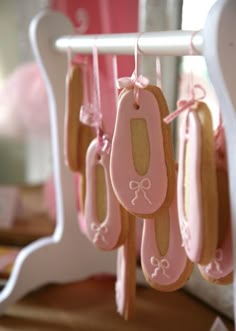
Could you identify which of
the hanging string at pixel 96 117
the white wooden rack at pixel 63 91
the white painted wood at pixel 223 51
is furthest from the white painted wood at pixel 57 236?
the white painted wood at pixel 223 51

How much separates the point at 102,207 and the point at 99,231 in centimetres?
3

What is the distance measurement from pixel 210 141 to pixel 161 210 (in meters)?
0.10

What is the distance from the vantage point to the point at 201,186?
52cm

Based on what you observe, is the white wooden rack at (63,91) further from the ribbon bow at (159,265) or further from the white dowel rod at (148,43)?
the ribbon bow at (159,265)

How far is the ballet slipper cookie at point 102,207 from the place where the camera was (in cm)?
68

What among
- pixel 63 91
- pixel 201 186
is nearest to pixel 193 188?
pixel 201 186

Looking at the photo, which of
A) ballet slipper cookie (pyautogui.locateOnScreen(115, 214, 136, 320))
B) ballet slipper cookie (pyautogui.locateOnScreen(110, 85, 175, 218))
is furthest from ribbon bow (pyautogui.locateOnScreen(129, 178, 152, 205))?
ballet slipper cookie (pyautogui.locateOnScreen(115, 214, 136, 320))

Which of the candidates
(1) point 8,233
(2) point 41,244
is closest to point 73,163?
(2) point 41,244

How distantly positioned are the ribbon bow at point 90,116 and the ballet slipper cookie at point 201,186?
0.58ft

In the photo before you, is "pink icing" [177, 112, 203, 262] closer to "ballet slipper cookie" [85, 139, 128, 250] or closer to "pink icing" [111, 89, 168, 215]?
"pink icing" [111, 89, 168, 215]

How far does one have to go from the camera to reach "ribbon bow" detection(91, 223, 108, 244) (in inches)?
27.1

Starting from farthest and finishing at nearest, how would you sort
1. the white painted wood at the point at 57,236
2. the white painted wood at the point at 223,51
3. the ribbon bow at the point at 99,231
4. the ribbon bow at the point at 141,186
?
the white painted wood at the point at 57,236, the ribbon bow at the point at 99,231, the ribbon bow at the point at 141,186, the white painted wood at the point at 223,51

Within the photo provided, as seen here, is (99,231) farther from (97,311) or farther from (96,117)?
(97,311)

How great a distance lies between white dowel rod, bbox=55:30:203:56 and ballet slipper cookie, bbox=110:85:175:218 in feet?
0.14
